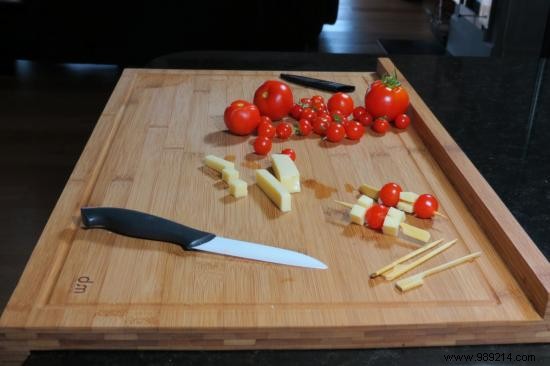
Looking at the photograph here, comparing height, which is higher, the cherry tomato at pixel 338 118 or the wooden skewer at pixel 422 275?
the cherry tomato at pixel 338 118

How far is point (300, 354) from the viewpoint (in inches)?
32.9

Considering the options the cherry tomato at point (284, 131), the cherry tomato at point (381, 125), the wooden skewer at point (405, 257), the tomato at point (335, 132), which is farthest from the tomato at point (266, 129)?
the wooden skewer at point (405, 257)

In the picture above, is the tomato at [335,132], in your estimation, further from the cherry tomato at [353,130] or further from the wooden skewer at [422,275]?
the wooden skewer at [422,275]

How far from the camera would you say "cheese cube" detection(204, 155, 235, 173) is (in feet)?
4.00

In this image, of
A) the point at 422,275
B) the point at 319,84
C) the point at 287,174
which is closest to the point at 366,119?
the point at 319,84

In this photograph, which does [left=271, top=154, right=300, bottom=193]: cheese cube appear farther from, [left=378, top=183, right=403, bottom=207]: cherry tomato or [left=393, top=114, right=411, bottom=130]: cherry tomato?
[left=393, top=114, right=411, bottom=130]: cherry tomato

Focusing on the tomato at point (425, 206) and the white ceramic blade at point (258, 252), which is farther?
the tomato at point (425, 206)

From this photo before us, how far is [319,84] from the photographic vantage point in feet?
5.36

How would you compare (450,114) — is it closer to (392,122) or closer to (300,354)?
(392,122)

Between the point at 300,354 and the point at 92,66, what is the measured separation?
3.77 meters

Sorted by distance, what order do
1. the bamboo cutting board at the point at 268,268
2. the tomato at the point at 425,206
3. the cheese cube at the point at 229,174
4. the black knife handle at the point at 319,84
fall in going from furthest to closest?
the black knife handle at the point at 319,84
the cheese cube at the point at 229,174
the tomato at the point at 425,206
the bamboo cutting board at the point at 268,268

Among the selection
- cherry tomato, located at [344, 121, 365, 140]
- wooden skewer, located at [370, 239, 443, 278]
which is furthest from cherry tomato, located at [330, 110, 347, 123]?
wooden skewer, located at [370, 239, 443, 278]

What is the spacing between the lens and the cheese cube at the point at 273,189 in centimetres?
110

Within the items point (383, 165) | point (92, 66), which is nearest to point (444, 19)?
point (92, 66)
